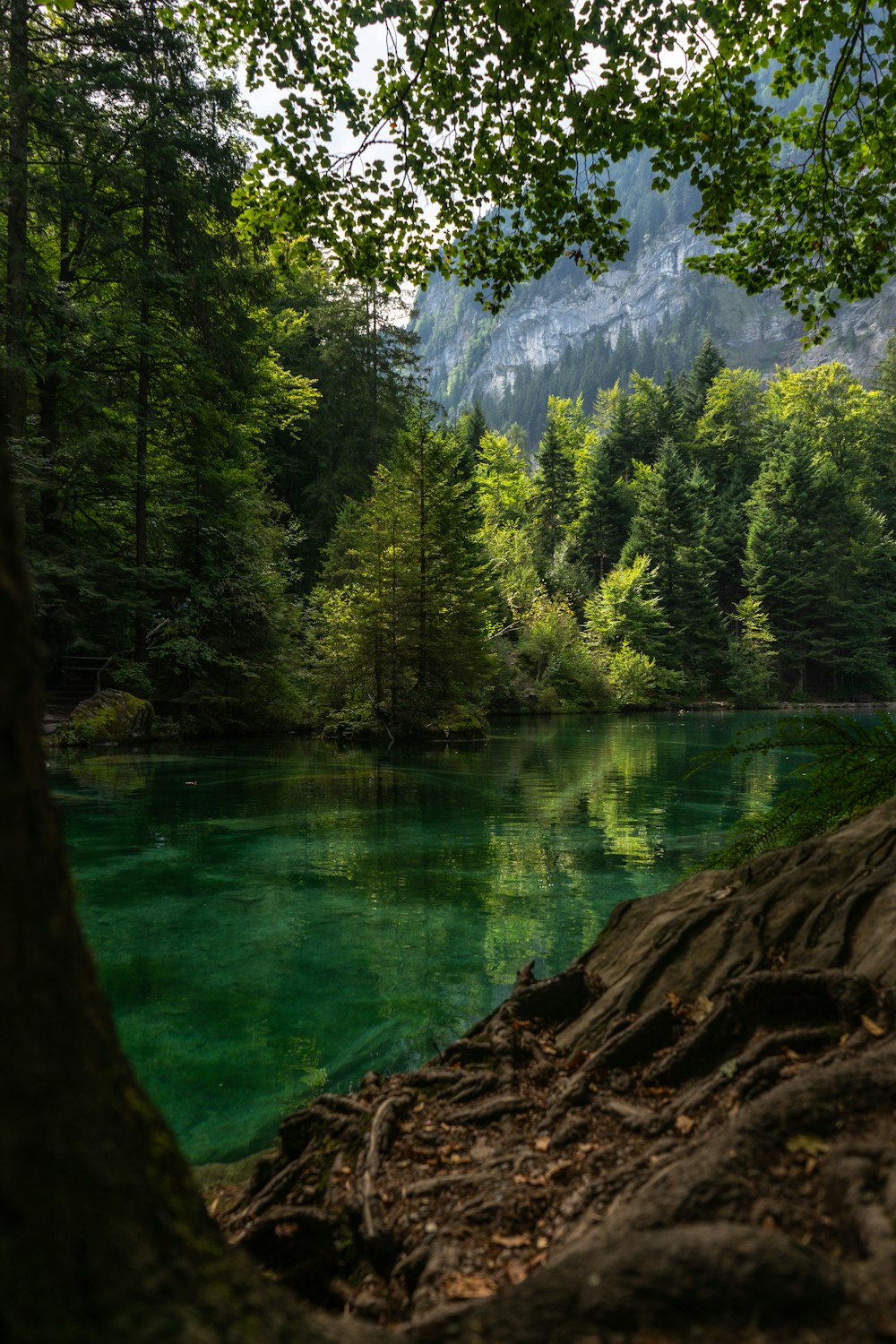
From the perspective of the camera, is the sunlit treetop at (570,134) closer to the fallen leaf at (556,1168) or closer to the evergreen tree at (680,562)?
the fallen leaf at (556,1168)

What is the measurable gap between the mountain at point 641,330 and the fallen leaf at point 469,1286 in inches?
4525

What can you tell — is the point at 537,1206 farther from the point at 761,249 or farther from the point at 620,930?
the point at 761,249

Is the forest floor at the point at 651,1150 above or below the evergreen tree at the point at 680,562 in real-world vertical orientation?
below

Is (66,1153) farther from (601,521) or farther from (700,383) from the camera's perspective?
(700,383)

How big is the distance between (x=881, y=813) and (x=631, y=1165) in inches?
81.6

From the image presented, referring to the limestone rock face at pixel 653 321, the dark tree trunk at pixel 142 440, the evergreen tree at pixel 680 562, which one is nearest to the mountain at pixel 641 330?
the limestone rock face at pixel 653 321

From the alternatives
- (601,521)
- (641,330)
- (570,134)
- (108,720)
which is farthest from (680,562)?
(641,330)

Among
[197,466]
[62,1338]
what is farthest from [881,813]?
[197,466]

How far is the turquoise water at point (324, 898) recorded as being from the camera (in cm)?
435

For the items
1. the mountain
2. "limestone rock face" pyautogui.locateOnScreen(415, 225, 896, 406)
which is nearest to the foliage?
the mountain

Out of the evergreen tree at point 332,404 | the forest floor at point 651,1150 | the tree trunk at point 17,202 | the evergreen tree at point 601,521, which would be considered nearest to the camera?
the forest floor at point 651,1150

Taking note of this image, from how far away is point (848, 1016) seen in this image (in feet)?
7.59

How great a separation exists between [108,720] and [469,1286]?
62.1ft

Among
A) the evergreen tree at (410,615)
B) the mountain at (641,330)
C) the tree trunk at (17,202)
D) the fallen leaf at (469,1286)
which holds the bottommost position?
the fallen leaf at (469,1286)
